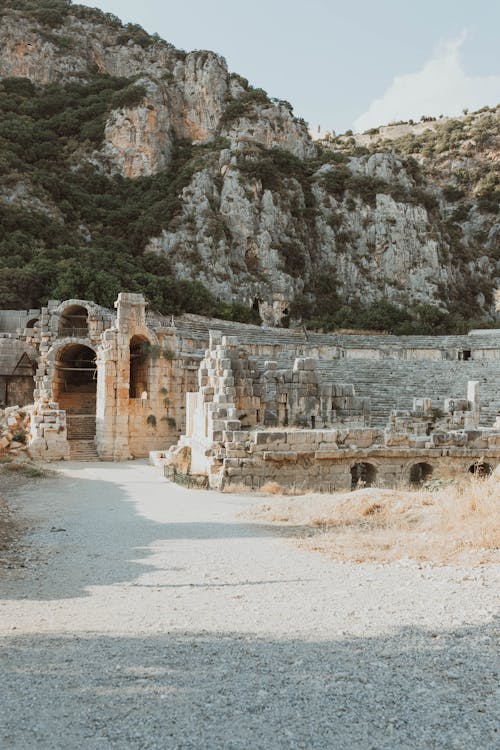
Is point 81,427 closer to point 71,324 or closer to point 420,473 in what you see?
point 71,324

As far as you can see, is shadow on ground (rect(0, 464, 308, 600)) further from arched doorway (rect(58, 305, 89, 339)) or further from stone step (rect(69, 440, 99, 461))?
arched doorway (rect(58, 305, 89, 339))

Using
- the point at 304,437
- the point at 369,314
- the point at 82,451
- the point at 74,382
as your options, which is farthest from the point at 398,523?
the point at 369,314

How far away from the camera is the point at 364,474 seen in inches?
595

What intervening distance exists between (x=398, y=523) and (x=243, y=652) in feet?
15.4

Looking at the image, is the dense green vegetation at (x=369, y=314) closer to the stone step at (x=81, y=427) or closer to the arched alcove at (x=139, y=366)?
the arched alcove at (x=139, y=366)

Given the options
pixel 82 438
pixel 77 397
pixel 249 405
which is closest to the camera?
pixel 249 405

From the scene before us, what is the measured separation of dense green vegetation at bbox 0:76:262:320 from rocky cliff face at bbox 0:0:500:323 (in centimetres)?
103

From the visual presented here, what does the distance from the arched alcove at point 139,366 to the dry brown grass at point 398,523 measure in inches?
534

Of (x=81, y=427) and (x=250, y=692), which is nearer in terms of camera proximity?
(x=250, y=692)

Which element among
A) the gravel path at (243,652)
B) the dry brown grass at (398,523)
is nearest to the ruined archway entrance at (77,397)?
the dry brown grass at (398,523)

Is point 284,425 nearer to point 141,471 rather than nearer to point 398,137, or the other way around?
point 141,471

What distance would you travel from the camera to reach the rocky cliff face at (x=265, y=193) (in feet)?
170

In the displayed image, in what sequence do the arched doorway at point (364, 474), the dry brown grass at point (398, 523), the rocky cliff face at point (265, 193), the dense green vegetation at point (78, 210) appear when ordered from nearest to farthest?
the dry brown grass at point (398, 523), the arched doorway at point (364, 474), the dense green vegetation at point (78, 210), the rocky cliff face at point (265, 193)

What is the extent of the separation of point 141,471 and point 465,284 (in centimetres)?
4872
